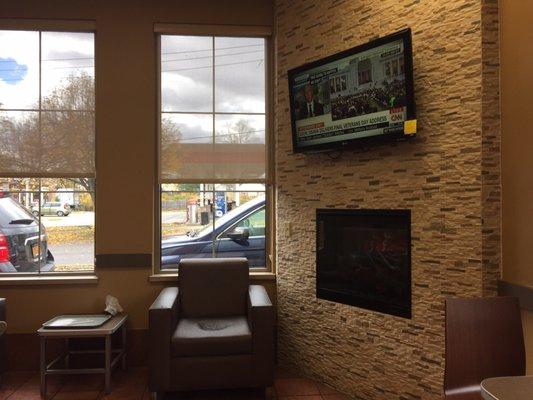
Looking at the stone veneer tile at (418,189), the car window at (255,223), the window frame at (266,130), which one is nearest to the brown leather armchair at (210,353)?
the stone veneer tile at (418,189)

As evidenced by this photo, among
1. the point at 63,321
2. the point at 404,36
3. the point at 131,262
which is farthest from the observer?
the point at 131,262

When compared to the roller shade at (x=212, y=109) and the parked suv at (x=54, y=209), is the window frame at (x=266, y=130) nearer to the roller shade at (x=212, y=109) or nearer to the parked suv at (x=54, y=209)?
the roller shade at (x=212, y=109)

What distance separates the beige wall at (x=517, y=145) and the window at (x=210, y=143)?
6.92ft

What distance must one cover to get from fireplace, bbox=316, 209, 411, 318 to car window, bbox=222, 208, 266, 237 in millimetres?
772

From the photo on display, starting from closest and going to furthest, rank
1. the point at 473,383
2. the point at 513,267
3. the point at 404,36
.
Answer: the point at 473,383, the point at 513,267, the point at 404,36

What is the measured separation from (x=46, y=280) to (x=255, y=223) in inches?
78.2

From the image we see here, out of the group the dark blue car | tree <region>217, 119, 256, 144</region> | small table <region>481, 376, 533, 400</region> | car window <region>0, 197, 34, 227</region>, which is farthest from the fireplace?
car window <region>0, 197, 34, 227</region>

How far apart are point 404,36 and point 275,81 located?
1.52 m

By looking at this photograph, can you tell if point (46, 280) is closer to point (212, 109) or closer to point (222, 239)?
point (222, 239)

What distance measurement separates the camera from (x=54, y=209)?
3.73 meters

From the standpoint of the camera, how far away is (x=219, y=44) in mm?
3895

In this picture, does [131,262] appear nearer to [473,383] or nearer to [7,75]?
[7,75]

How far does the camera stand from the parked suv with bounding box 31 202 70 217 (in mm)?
3715

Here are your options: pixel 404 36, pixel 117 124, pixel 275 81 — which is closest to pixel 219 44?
pixel 275 81
